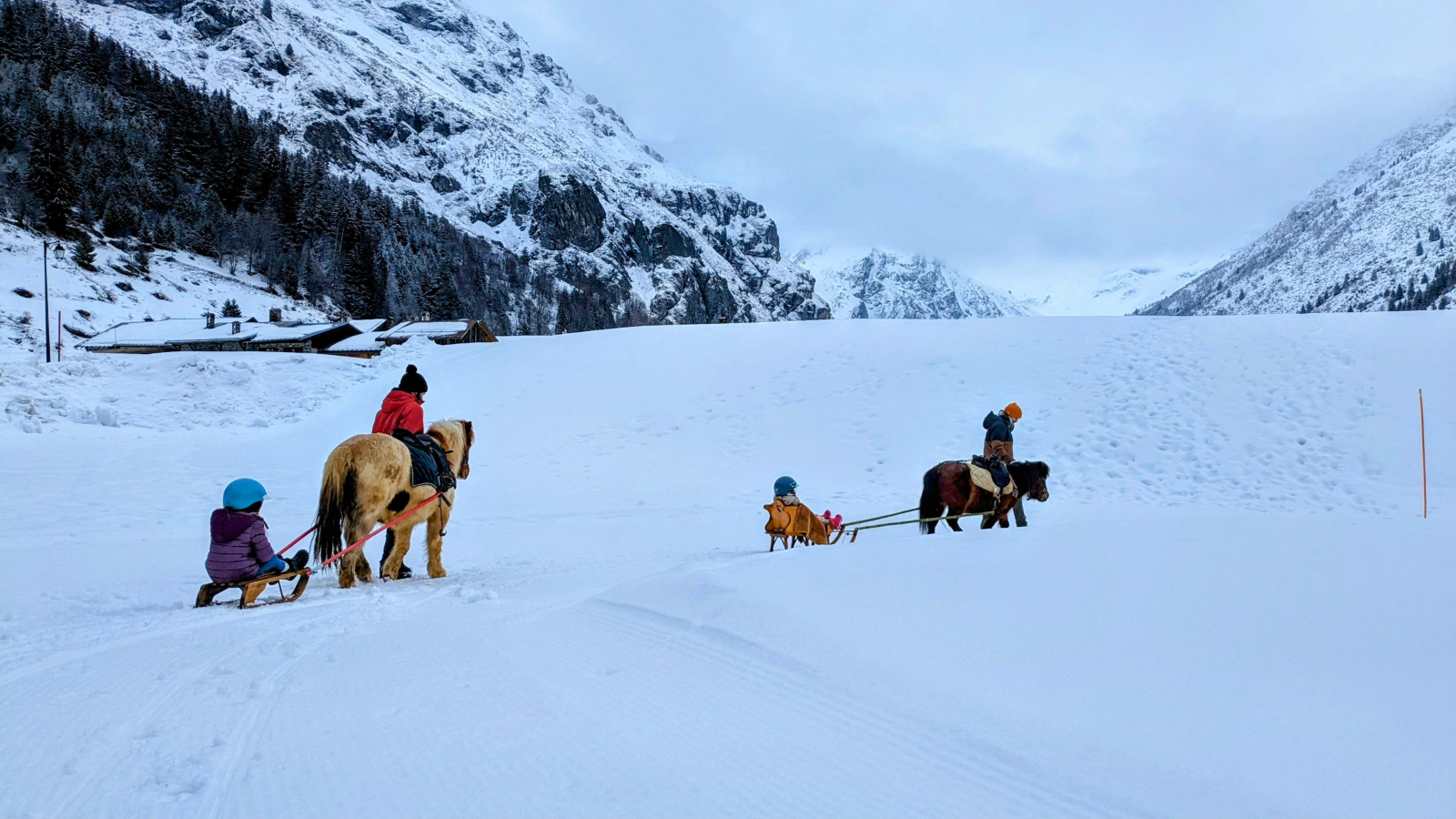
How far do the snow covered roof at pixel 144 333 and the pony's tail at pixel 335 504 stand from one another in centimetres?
4702

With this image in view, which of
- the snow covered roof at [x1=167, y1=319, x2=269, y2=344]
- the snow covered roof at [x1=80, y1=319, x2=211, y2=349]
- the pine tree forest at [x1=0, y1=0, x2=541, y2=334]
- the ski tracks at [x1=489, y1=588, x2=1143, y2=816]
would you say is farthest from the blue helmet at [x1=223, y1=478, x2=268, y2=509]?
the pine tree forest at [x1=0, y1=0, x2=541, y2=334]

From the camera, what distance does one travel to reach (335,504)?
21.4 ft

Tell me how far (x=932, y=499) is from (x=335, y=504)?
22.1 ft

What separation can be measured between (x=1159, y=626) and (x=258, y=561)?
6379mm

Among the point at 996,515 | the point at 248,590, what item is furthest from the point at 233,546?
the point at 996,515

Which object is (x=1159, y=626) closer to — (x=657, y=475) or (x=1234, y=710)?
(x=1234, y=710)

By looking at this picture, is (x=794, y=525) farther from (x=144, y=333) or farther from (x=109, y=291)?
(x=109, y=291)

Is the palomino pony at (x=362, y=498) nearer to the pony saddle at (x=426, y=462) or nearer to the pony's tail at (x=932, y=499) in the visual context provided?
the pony saddle at (x=426, y=462)

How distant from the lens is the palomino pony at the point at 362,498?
6.53 metres

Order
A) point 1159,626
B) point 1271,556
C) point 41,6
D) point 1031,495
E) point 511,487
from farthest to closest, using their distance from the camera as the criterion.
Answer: point 41,6
point 511,487
point 1031,495
point 1271,556
point 1159,626

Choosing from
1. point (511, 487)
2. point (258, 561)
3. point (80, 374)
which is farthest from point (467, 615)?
point (80, 374)

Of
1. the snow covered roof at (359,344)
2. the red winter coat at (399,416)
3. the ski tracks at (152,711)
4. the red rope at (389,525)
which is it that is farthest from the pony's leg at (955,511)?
the snow covered roof at (359,344)

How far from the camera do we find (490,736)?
2.66m

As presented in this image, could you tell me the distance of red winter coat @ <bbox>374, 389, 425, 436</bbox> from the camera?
308 inches
